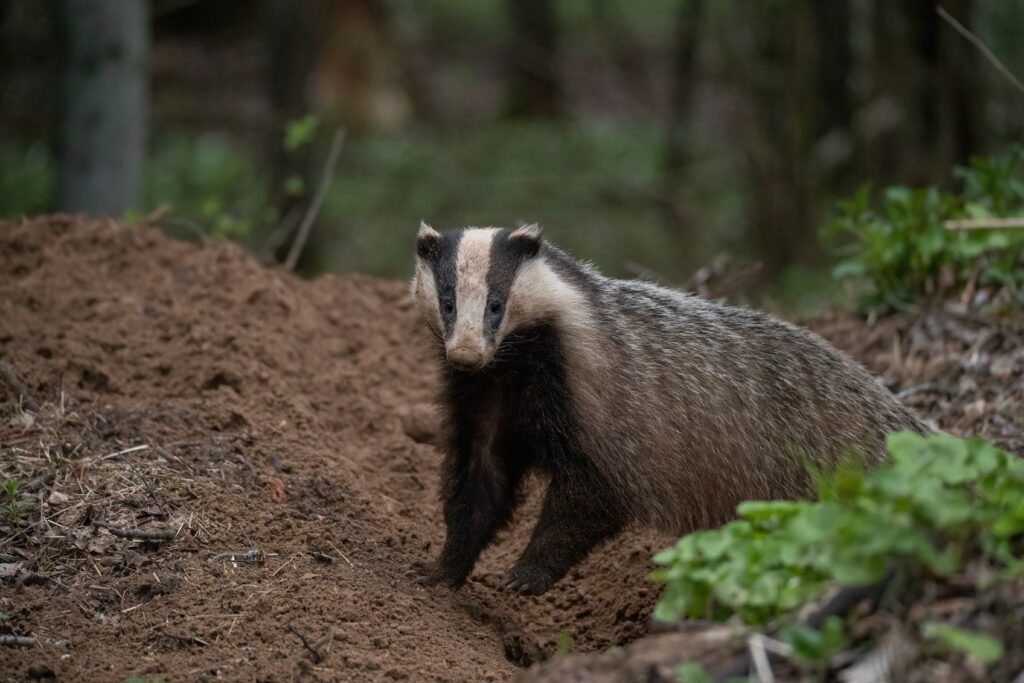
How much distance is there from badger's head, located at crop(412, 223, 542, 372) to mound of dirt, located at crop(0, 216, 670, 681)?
1023mm

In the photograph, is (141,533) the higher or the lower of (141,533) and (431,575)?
the higher

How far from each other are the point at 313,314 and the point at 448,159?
10208mm

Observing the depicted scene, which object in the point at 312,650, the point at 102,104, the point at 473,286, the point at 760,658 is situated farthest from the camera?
the point at 102,104

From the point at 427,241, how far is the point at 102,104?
13.4 ft

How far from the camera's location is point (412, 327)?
7375 mm

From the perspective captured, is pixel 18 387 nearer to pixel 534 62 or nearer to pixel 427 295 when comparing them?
pixel 427 295

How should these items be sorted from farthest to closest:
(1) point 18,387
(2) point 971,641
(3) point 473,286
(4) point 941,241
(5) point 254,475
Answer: (4) point 941,241, (1) point 18,387, (5) point 254,475, (3) point 473,286, (2) point 971,641

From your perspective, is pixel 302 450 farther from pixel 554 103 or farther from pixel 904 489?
pixel 554 103

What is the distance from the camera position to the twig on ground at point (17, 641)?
427 cm

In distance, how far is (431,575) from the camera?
5.35m

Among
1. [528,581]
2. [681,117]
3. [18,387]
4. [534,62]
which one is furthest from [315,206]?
[534,62]

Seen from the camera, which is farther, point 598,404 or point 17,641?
point 598,404

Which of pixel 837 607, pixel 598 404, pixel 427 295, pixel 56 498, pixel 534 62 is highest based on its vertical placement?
pixel 427 295

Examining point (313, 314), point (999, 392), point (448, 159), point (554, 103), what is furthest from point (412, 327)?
point (554, 103)
